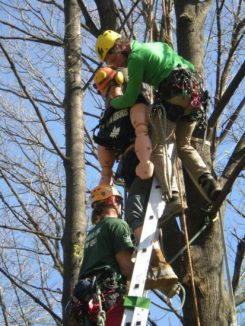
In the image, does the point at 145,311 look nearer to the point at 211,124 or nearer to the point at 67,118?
the point at 211,124

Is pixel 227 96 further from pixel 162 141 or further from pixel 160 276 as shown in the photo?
pixel 160 276

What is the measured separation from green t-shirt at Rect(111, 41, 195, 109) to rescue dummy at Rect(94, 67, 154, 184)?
103 mm

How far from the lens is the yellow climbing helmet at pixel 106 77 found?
4902mm

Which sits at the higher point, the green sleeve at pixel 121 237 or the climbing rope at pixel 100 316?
the green sleeve at pixel 121 237

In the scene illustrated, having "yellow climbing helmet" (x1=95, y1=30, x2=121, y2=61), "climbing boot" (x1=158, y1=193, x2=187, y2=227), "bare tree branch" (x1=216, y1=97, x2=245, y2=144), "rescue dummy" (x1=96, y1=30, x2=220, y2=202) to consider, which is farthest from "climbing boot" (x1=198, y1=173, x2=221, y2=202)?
"bare tree branch" (x1=216, y1=97, x2=245, y2=144)

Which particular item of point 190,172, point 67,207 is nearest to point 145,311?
point 190,172

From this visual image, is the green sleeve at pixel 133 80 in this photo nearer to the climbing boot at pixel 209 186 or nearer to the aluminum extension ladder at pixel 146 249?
the aluminum extension ladder at pixel 146 249

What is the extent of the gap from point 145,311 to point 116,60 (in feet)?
5.91

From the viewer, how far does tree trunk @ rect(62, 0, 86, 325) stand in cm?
495

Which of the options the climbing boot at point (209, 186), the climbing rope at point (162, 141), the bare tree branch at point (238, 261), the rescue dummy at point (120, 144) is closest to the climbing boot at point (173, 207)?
the rescue dummy at point (120, 144)

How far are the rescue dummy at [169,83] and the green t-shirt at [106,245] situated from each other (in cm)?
81

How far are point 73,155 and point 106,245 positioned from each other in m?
1.46

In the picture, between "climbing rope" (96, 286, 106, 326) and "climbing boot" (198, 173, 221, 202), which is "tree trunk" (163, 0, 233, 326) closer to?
"climbing boot" (198, 173, 221, 202)

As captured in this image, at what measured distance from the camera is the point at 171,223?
534cm
